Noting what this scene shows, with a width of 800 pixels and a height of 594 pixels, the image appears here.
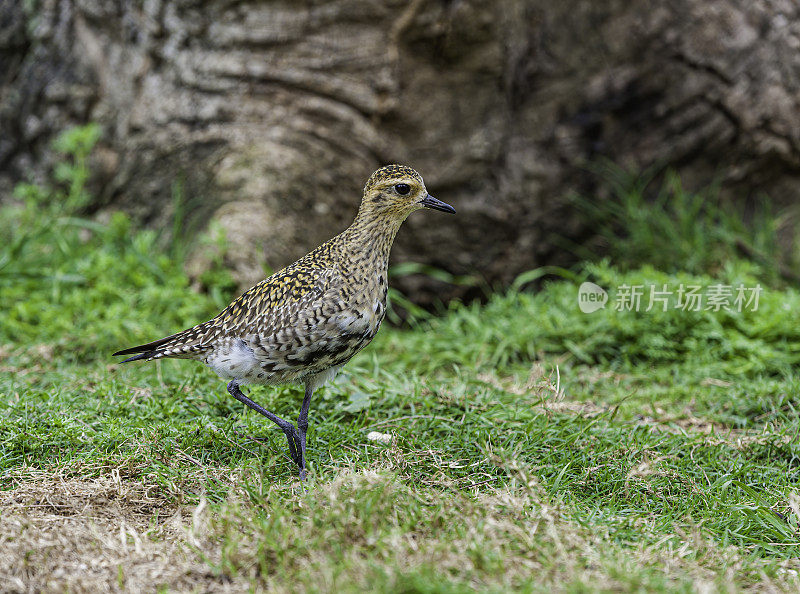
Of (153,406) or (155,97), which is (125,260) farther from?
(153,406)

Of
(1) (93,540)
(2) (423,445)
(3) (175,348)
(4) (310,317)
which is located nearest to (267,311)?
(4) (310,317)

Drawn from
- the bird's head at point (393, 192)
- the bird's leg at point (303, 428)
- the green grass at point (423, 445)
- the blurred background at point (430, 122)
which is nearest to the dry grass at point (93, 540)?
the green grass at point (423, 445)

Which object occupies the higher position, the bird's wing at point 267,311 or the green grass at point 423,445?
the bird's wing at point 267,311

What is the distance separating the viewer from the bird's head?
4000mm

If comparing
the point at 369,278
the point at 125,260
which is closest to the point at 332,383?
the point at 369,278

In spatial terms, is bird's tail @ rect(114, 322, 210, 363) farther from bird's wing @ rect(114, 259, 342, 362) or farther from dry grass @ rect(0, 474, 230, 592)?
dry grass @ rect(0, 474, 230, 592)

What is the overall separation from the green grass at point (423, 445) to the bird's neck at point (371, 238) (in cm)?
88

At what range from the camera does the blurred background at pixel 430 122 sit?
641cm

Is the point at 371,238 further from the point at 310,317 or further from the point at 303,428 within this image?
the point at 303,428

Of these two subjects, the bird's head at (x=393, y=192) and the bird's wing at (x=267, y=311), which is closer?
the bird's wing at (x=267, y=311)

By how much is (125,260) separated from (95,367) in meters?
1.33

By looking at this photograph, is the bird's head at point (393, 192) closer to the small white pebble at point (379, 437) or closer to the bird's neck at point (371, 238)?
the bird's neck at point (371, 238)

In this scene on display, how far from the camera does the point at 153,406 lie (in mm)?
4328

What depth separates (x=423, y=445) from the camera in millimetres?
4000
